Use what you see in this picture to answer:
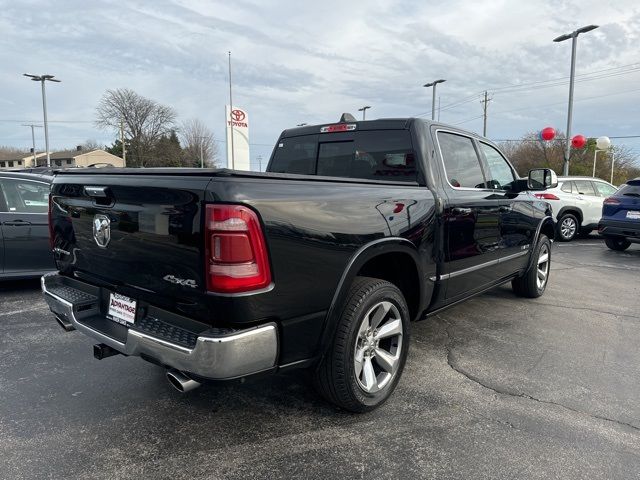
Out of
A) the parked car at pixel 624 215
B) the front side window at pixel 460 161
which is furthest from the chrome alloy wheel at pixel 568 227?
the front side window at pixel 460 161

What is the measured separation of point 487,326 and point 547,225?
6.10ft

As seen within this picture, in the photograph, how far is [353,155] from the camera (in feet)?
12.8

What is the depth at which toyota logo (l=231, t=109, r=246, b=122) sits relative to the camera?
2602 centimetres

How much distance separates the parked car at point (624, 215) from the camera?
360 inches

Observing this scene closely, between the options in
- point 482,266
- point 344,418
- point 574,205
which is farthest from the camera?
point 574,205

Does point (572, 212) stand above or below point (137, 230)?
below

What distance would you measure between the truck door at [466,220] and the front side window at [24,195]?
485cm

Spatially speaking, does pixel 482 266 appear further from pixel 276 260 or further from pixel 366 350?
pixel 276 260

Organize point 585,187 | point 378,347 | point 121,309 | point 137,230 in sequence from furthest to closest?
point 585,187 → point 378,347 → point 121,309 → point 137,230

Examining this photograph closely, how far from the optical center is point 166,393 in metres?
3.17

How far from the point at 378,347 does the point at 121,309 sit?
1.57 metres

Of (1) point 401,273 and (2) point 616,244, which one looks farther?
(2) point 616,244

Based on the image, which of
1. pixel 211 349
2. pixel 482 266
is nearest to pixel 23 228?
pixel 211 349

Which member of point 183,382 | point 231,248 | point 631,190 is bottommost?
point 183,382
